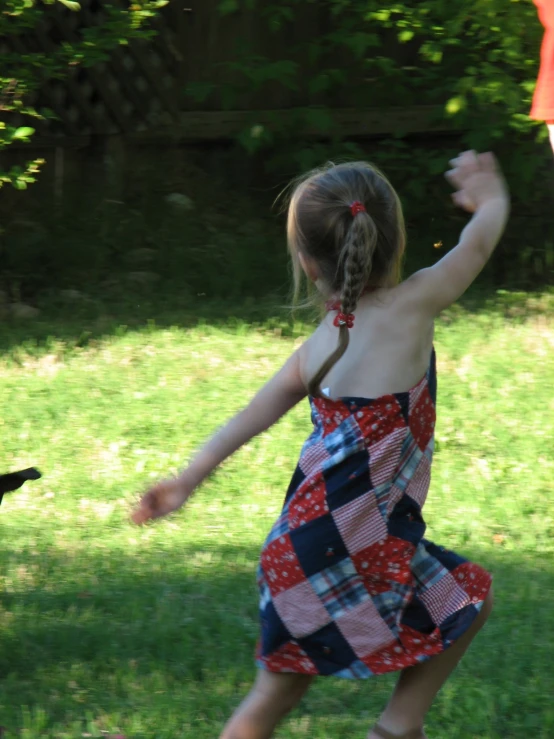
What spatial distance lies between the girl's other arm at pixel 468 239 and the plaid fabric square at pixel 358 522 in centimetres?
44

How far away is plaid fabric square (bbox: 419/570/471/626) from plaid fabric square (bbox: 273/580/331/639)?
0.22 metres

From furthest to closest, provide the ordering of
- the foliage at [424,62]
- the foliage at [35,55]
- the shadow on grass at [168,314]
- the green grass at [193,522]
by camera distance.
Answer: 1. the foliage at [424,62]
2. the shadow on grass at [168,314]
3. the foliage at [35,55]
4. the green grass at [193,522]

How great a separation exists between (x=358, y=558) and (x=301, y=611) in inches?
6.7

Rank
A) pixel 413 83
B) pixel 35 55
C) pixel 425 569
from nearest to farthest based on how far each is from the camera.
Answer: pixel 425 569, pixel 35 55, pixel 413 83

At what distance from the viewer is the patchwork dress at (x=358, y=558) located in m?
2.34

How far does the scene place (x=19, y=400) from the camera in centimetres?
588

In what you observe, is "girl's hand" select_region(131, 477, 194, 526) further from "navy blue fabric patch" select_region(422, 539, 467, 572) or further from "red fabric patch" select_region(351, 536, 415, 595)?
"navy blue fabric patch" select_region(422, 539, 467, 572)

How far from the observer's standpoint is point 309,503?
2357 millimetres

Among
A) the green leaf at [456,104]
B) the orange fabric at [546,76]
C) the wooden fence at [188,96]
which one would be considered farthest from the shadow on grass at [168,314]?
the orange fabric at [546,76]

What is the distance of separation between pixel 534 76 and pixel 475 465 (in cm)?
331

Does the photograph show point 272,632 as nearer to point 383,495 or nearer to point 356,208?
point 383,495

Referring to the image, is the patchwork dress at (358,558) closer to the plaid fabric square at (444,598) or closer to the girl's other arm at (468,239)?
the plaid fabric square at (444,598)

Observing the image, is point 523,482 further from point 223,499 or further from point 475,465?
point 223,499

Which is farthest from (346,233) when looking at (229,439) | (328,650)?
(328,650)
